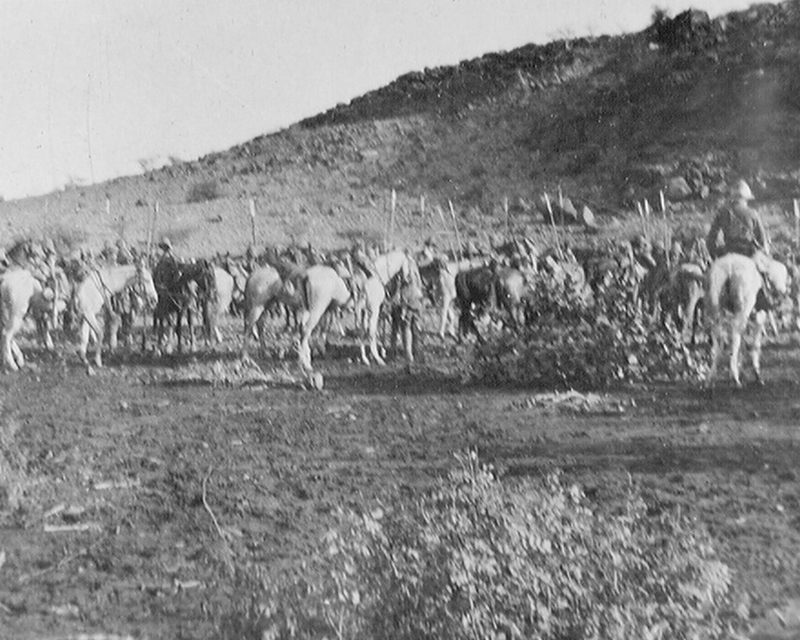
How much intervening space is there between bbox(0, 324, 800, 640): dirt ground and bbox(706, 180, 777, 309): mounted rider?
0.58m

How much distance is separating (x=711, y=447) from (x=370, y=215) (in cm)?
623

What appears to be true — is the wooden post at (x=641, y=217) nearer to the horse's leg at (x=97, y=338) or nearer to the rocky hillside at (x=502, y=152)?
the rocky hillside at (x=502, y=152)

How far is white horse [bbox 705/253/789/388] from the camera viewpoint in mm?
7695

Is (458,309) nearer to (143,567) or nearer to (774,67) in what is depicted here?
(774,67)

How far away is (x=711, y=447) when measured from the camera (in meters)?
6.25

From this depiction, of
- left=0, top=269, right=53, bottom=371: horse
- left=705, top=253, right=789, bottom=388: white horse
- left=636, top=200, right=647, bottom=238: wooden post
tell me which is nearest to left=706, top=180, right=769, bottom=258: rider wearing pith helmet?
left=705, top=253, right=789, bottom=388: white horse

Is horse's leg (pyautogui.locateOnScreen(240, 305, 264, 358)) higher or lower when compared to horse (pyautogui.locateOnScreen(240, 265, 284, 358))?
lower

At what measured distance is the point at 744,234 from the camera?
7961 mm

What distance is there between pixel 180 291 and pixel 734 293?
6.63 m

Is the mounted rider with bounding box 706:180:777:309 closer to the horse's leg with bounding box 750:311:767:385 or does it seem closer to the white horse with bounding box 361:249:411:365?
the horse's leg with bounding box 750:311:767:385

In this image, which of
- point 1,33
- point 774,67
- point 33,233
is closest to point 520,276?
point 774,67

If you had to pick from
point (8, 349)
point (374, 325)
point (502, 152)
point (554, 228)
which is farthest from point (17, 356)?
point (502, 152)

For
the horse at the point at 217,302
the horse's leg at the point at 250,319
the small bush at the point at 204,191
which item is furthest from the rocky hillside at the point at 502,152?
the horse's leg at the point at 250,319

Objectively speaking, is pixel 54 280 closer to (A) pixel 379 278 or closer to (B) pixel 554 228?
(A) pixel 379 278
